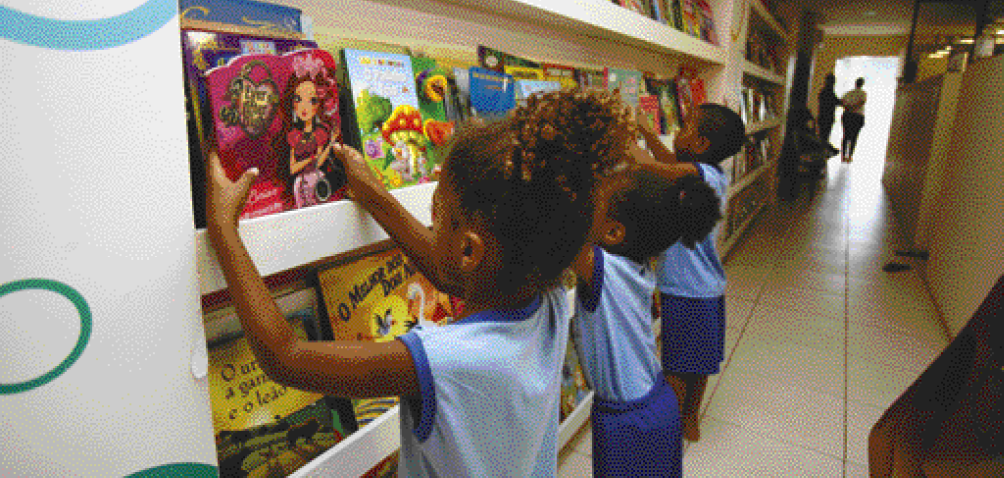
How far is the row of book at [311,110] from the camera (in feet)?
2.44

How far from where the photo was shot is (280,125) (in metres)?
0.83

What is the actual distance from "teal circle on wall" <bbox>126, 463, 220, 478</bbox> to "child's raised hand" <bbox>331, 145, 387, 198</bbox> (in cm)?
44

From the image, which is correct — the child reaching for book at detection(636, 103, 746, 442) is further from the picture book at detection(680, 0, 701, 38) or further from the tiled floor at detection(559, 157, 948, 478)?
the picture book at detection(680, 0, 701, 38)

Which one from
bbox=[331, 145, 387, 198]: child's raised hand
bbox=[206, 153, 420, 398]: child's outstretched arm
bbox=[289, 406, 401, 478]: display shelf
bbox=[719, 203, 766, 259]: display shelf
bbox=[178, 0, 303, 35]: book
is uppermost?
bbox=[178, 0, 303, 35]: book

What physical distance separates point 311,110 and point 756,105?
12.7 ft

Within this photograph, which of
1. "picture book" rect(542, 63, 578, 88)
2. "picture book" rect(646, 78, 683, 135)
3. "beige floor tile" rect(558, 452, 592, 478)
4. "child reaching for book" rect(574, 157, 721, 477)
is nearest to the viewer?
"child reaching for book" rect(574, 157, 721, 477)

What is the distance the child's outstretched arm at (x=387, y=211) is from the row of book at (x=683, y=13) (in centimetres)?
126

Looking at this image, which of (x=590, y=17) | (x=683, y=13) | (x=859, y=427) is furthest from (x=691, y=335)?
(x=683, y=13)

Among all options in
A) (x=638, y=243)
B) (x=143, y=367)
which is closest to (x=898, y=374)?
(x=638, y=243)

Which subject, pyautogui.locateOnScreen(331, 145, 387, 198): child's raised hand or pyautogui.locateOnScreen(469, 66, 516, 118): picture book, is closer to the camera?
→ pyautogui.locateOnScreen(331, 145, 387, 198): child's raised hand

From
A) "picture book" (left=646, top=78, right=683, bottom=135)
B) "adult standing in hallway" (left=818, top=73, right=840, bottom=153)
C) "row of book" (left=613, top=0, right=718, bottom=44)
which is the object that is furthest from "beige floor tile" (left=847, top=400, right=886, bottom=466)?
"adult standing in hallway" (left=818, top=73, right=840, bottom=153)

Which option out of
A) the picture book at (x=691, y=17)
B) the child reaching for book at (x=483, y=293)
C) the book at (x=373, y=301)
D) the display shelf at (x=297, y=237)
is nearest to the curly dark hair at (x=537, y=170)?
the child reaching for book at (x=483, y=293)

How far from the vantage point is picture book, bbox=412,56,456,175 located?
3.72 feet

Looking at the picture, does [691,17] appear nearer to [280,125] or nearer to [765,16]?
[765,16]
